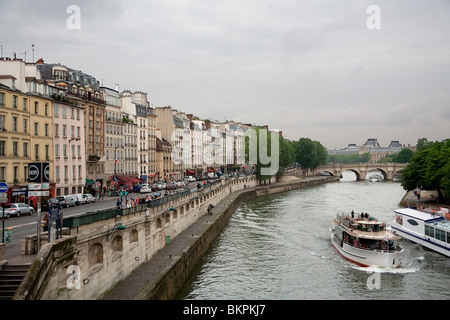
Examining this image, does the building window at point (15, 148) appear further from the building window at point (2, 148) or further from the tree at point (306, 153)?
the tree at point (306, 153)

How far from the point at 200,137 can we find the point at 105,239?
92.4 metres

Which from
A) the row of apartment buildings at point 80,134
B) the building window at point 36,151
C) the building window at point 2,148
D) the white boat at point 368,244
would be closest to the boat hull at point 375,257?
the white boat at point 368,244

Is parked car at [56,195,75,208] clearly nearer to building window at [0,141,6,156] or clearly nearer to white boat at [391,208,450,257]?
building window at [0,141,6,156]

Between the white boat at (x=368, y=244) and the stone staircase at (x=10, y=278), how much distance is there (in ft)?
77.6

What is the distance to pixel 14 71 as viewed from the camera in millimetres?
39719

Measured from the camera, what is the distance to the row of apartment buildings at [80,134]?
38156 millimetres

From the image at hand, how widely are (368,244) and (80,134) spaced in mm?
32475

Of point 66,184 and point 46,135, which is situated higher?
point 46,135

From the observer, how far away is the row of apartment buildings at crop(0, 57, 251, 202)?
3816 cm

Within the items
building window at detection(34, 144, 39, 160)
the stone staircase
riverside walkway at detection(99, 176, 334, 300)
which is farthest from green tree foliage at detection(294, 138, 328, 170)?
the stone staircase

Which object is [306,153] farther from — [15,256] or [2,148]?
[15,256]

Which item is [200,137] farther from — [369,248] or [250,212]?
[369,248]

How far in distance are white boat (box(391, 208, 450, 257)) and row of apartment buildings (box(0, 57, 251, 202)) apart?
106 feet
